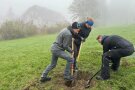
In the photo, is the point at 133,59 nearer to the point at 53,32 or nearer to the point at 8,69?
the point at 8,69

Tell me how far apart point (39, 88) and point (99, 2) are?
5132cm

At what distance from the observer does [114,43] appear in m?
11.7

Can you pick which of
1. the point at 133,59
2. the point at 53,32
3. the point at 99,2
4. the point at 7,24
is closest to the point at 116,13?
the point at 99,2

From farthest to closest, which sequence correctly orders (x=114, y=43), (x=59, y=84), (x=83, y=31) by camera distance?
(x=83, y=31) < (x=59, y=84) < (x=114, y=43)

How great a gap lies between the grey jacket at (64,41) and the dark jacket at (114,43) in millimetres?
1462

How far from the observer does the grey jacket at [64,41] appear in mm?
11164

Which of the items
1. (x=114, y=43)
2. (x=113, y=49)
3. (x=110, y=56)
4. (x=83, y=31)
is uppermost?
(x=83, y=31)

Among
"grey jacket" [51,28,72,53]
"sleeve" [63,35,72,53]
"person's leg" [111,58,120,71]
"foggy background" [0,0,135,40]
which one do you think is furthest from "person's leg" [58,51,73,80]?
"foggy background" [0,0,135,40]

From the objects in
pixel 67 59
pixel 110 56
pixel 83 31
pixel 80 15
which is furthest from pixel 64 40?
pixel 80 15

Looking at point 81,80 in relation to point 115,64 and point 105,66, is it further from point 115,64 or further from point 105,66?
point 115,64

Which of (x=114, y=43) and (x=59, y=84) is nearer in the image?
(x=114, y=43)

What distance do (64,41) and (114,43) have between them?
199 centimetres

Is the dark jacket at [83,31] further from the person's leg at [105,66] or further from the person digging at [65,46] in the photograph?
the person's leg at [105,66]

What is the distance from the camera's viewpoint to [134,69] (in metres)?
13.8
